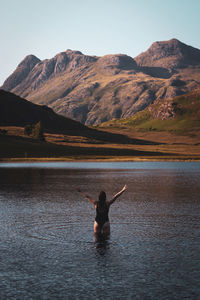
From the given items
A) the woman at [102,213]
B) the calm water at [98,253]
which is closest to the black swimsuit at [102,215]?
the woman at [102,213]

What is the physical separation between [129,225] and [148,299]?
15647 mm

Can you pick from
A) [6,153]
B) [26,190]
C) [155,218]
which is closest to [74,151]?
[6,153]

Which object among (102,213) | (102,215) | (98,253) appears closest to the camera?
(98,253)

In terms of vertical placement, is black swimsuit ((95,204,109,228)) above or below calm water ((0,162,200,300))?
above

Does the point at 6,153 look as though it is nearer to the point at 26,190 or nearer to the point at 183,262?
the point at 26,190

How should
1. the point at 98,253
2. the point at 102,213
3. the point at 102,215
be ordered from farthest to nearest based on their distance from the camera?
the point at 102,215, the point at 102,213, the point at 98,253

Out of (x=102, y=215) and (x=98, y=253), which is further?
(x=102, y=215)

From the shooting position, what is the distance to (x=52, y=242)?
25.0 m

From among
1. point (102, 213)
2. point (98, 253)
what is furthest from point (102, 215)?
point (98, 253)

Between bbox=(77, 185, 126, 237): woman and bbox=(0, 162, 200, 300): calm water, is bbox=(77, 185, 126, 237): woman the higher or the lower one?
the higher one

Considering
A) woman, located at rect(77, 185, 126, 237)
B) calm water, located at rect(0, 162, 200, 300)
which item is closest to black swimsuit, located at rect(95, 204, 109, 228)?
woman, located at rect(77, 185, 126, 237)

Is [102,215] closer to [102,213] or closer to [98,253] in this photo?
[102,213]

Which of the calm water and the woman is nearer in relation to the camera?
the calm water

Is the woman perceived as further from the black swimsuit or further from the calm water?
the calm water
